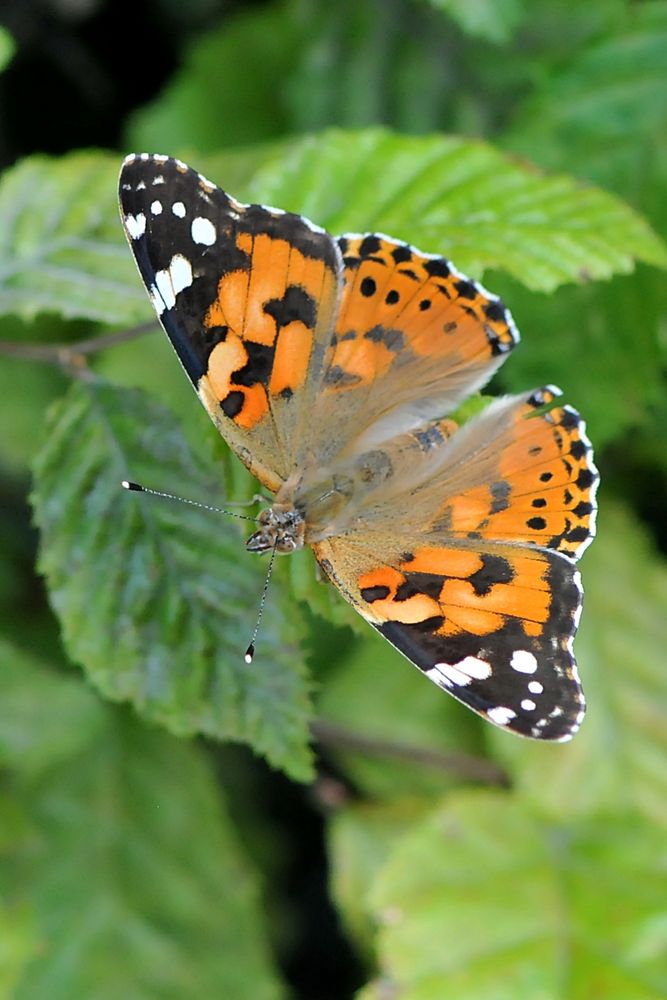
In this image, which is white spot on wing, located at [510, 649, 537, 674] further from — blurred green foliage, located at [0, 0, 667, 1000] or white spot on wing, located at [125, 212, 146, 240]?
white spot on wing, located at [125, 212, 146, 240]

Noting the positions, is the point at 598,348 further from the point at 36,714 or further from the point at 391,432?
the point at 36,714

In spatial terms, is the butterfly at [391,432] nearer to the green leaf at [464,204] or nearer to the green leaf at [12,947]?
the green leaf at [464,204]

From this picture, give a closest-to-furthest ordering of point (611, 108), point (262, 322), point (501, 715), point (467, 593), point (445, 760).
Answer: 1. point (501, 715)
2. point (467, 593)
3. point (262, 322)
4. point (611, 108)
5. point (445, 760)

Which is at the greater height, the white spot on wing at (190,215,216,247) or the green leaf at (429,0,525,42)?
the green leaf at (429,0,525,42)

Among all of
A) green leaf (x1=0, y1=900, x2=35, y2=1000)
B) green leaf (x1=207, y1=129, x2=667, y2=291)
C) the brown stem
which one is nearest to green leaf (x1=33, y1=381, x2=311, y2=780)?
green leaf (x1=207, y1=129, x2=667, y2=291)

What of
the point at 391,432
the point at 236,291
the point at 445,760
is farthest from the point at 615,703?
the point at 236,291

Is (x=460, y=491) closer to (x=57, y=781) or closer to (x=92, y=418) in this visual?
(x=92, y=418)

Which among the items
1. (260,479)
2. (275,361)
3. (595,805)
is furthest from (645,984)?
(275,361)
